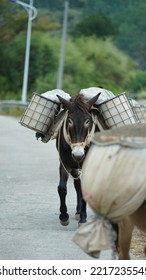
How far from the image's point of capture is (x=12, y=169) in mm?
20109

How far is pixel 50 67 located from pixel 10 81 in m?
3.52

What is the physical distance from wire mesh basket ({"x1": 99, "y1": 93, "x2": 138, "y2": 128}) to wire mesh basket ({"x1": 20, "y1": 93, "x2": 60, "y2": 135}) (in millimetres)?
778

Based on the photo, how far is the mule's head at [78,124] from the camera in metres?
11.8

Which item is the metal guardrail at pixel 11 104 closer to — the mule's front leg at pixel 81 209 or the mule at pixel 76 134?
the mule's front leg at pixel 81 209

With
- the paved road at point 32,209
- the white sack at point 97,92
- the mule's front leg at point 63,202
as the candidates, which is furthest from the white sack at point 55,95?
the paved road at point 32,209

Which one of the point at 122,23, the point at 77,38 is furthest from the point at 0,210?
the point at 122,23

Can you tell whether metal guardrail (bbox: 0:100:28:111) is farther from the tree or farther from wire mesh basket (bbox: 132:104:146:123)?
wire mesh basket (bbox: 132:104:146:123)

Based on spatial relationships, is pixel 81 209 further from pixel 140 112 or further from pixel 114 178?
pixel 114 178

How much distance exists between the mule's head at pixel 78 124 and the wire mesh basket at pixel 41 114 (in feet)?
3.05

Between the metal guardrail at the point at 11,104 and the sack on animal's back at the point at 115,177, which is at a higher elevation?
the sack on animal's back at the point at 115,177

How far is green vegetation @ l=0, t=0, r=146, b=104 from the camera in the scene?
227ft

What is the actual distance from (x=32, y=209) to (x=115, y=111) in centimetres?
243

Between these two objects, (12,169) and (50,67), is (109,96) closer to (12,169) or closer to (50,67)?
(12,169)

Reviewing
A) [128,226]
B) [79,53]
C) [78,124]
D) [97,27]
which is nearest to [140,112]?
[78,124]
